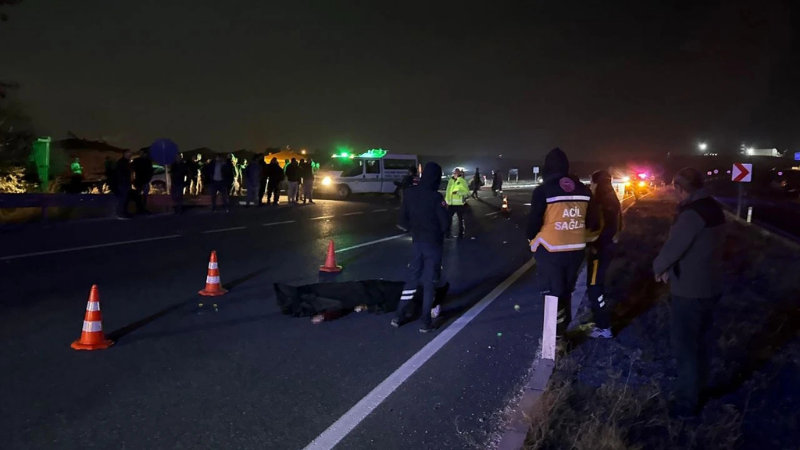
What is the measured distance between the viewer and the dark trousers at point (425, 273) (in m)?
6.76

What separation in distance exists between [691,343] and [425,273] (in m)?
2.85

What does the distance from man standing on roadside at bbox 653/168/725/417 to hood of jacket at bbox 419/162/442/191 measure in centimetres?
254

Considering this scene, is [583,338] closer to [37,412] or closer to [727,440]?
[727,440]

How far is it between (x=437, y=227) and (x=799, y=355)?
12.7ft

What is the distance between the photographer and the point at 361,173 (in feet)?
109

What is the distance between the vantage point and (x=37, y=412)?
4500 millimetres

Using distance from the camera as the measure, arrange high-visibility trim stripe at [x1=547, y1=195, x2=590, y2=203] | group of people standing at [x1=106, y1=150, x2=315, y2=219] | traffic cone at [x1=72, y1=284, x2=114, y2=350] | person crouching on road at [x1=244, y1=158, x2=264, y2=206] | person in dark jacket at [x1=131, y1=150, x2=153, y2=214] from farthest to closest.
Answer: person crouching on road at [x1=244, y1=158, x2=264, y2=206] → person in dark jacket at [x1=131, y1=150, x2=153, y2=214] → group of people standing at [x1=106, y1=150, x2=315, y2=219] → traffic cone at [x1=72, y1=284, x2=114, y2=350] → high-visibility trim stripe at [x1=547, y1=195, x2=590, y2=203]

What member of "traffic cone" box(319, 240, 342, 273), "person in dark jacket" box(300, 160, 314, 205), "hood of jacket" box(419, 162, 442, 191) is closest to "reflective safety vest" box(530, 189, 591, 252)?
"hood of jacket" box(419, 162, 442, 191)

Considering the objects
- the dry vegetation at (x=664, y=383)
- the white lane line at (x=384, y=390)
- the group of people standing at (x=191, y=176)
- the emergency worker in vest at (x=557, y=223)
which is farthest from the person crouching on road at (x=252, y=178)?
the emergency worker in vest at (x=557, y=223)

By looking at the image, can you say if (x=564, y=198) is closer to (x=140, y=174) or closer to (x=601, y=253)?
(x=601, y=253)

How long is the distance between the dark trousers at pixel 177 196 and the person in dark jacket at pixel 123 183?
5.78ft

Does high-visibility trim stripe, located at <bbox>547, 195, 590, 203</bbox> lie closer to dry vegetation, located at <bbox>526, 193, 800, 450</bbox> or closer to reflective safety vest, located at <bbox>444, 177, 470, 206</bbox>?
dry vegetation, located at <bbox>526, 193, 800, 450</bbox>

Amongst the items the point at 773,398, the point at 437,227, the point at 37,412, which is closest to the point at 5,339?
the point at 37,412

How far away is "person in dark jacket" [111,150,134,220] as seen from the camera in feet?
56.8
